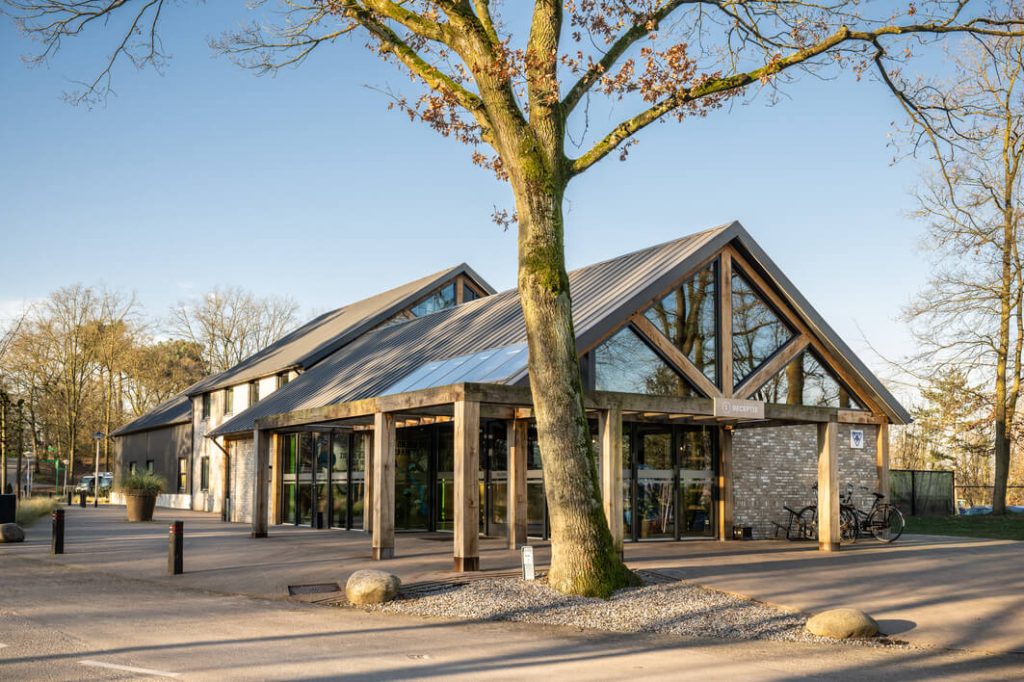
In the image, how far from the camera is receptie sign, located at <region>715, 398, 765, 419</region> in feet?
55.1

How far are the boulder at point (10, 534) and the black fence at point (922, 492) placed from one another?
25613 millimetres

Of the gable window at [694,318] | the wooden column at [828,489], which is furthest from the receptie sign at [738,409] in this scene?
the gable window at [694,318]

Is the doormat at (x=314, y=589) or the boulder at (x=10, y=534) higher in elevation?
the doormat at (x=314, y=589)

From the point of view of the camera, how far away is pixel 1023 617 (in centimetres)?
1072

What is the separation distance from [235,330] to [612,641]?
48.8 meters

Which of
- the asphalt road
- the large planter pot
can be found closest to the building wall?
the asphalt road

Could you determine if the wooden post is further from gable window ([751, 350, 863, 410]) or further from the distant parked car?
the distant parked car

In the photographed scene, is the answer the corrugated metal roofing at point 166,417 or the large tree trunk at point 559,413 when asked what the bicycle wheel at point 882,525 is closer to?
the large tree trunk at point 559,413

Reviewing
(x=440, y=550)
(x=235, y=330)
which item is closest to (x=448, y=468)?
(x=440, y=550)

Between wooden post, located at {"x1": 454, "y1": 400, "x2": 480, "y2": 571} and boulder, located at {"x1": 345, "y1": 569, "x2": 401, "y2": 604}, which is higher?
wooden post, located at {"x1": 454, "y1": 400, "x2": 480, "y2": 571}

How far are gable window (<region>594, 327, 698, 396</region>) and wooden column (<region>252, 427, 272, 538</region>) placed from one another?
705 centimetres

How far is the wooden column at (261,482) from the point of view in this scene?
20016mm

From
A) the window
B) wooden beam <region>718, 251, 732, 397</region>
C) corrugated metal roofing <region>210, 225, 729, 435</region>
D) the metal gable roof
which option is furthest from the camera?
the window

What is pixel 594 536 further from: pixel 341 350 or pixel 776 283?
pixel 341 350
